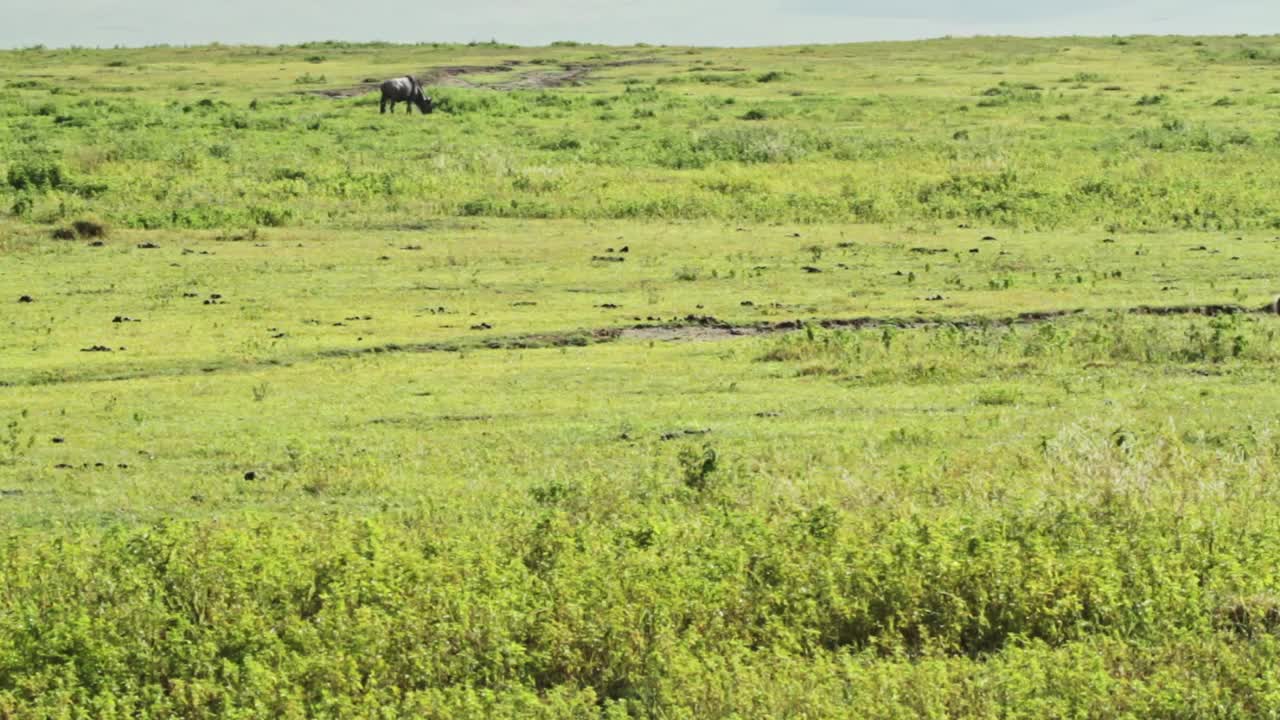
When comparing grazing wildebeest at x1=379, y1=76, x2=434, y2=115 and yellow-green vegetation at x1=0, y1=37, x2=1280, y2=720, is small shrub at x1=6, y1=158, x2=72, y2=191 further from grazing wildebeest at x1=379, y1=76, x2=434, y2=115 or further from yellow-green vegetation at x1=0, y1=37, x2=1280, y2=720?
grazing wildebeest at x1=379, y1=76, x2=434, y2=115

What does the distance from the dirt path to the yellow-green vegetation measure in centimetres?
2596

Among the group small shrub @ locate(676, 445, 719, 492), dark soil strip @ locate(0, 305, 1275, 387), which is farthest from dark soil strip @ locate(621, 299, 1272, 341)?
small shrub @ locate(676, 445, 719, 492)

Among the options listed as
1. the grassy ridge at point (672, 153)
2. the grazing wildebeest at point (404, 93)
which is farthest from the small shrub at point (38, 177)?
the grazing wildebeest at point (404, 93)

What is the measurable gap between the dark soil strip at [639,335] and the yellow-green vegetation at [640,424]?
0.33 ft

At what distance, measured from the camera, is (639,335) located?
2367 cm

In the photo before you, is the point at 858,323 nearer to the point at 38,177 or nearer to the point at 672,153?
the point at 672,153

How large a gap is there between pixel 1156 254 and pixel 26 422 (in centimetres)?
2010

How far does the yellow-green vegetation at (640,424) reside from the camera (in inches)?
384

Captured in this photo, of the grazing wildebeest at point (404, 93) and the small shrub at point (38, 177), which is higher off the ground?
the grazing wildebeest at point (404, 93)

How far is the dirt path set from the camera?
74062 millimetres

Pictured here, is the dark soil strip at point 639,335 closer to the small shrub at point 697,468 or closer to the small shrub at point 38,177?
the small shrub at point 697,468

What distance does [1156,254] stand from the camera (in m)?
30.2

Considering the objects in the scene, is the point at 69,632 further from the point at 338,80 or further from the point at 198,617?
the point at 338,80

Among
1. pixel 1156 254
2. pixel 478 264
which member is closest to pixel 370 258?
pixel 478 264
